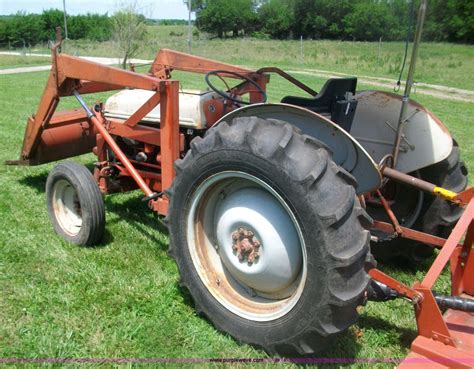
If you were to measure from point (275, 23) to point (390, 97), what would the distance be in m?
46.0

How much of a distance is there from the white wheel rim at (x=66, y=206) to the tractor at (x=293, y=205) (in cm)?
1

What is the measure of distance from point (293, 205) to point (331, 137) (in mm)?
556

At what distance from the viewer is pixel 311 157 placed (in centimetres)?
220

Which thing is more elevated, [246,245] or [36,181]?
[246,245]

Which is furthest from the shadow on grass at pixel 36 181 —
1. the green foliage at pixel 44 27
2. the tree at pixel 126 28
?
the green foliage at pixel 44 27

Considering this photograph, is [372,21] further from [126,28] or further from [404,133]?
[126,28]

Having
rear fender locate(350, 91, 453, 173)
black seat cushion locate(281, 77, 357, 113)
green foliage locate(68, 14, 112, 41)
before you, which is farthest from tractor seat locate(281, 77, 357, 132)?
green foliage locate(68, 14, 112, 41)

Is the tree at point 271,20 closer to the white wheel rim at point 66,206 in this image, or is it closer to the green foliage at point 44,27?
the green foliage at point 44,27

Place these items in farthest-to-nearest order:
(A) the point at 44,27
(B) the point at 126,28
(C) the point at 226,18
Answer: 1. (C) the point at 226,18
2. (A) the point at 44,27
3. (B) the point at 126,28

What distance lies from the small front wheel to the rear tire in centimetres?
107

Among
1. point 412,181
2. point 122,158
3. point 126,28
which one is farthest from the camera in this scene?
point 126,28

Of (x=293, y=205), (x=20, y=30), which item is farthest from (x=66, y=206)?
(x=20, y=30)

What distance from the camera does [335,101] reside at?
3068 mm

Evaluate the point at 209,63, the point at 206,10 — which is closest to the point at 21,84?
the point at 209,63
